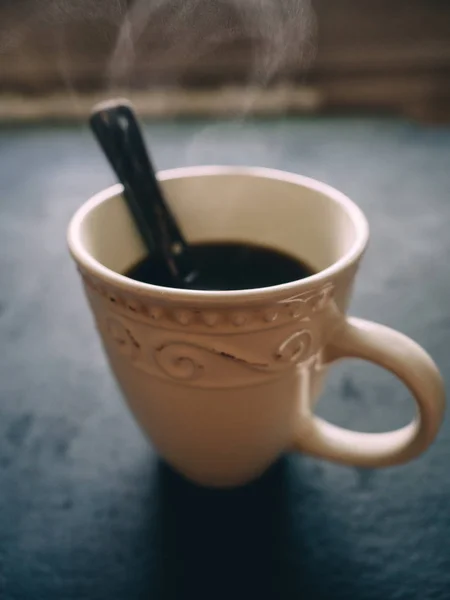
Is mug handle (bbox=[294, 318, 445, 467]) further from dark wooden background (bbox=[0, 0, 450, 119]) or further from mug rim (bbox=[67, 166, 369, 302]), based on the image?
dark wooden background (bbox=[0, 0, 450, 119])

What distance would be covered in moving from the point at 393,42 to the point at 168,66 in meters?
0.46

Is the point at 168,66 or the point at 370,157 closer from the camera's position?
the point at 370,157

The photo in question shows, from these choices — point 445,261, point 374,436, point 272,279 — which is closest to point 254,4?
point 445,261

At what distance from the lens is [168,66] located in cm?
109

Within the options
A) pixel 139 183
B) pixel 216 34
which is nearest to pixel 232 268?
pixel 139 183

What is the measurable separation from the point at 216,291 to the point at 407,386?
0.43ft

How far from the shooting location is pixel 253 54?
1.16 m

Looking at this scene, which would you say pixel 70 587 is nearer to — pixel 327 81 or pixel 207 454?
pixel 207 454

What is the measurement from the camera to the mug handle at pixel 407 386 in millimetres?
345

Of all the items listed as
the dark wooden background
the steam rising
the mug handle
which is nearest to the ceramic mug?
the mug handle

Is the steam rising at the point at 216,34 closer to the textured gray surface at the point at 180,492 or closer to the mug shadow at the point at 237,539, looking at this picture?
the textured gray surface at the point at 180,492

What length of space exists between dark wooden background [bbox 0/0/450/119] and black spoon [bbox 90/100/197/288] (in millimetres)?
710

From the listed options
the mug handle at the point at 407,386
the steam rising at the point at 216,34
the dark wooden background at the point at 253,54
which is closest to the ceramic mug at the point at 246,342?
the mug handle at the point at 407,386

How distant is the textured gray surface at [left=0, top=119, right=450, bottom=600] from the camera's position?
1.22 ft
